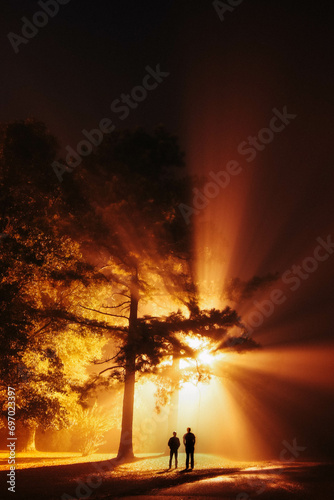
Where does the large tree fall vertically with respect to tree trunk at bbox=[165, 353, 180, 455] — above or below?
above

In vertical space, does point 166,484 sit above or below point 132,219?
below

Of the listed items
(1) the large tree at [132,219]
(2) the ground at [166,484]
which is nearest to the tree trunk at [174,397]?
(1) the large tree at [132,219]

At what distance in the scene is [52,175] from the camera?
18.5 metres

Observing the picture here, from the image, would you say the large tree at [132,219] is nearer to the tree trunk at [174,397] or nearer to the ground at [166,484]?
the tree trunk at [174,397]

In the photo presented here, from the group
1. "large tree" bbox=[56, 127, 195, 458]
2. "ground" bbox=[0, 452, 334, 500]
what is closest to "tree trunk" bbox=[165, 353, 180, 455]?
"large tree" bbox=[56, 127, 195, 458]

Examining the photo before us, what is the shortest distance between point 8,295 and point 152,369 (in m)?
7.17

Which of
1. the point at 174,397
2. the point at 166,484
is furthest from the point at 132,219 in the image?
the point at 166,484

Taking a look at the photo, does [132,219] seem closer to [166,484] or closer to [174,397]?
[174,397]

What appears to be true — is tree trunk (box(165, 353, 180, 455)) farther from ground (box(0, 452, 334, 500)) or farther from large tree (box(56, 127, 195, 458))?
ground (box(0, 452, 334, 500))

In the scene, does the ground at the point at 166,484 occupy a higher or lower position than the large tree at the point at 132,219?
lower

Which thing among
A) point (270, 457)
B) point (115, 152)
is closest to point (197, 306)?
point (115, 152)

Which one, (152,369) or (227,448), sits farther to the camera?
(227,448)

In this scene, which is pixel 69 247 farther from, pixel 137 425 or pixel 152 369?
pixel 137 425

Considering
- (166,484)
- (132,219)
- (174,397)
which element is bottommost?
(166,484)
